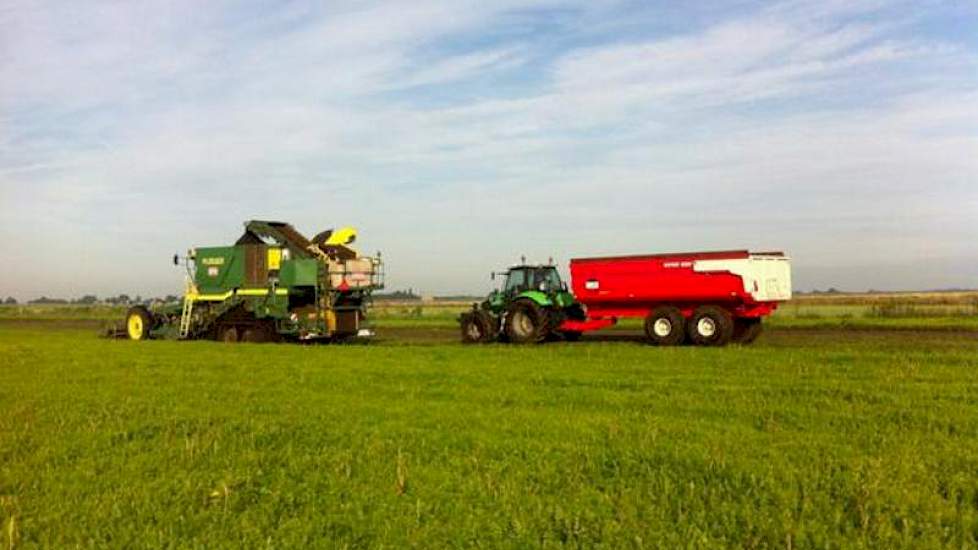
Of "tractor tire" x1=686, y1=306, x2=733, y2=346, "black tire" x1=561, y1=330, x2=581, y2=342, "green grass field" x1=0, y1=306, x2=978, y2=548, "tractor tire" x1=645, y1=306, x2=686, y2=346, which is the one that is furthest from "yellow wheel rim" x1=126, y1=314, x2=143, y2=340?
"tractor tire" x1=686, y1=306, x2=733, y2=346

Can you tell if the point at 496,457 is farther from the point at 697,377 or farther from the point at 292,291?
the point at 292,291

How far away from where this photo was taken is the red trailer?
76.8ft

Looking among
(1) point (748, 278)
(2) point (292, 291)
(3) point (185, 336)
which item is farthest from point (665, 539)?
(3) point (185, 336)

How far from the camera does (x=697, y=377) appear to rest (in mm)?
14359

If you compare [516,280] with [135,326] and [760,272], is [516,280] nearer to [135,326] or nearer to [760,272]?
[760,272]

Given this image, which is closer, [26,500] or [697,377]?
[26,500]

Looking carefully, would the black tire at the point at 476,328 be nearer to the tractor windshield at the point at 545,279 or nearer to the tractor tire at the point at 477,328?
the tractor tire at the point at 477,328

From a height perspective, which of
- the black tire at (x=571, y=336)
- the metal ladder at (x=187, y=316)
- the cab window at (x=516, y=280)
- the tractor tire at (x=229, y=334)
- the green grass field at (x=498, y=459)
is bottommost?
the green grass field at (x=498, y=459)

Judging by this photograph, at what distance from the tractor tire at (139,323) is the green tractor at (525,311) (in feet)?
40.2

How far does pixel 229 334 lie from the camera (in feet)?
92.9

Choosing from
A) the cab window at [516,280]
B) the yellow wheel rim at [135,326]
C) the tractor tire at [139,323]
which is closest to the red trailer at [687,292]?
the cab window at [516,280]

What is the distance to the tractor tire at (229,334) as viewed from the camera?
92.6ft

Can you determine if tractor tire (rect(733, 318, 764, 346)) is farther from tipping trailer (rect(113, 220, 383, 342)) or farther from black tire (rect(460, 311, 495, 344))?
tipping trailer (rect(113, 220, 383, 342))

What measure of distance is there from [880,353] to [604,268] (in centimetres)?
900
